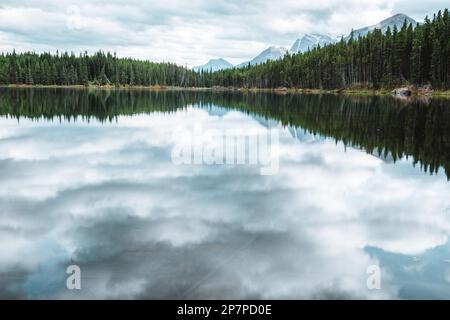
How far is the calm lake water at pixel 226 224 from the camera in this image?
33.3 feet

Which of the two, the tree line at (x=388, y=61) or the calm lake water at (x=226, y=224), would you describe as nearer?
the calm lake water at (x=226, y=224)

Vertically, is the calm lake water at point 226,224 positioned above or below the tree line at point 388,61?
below

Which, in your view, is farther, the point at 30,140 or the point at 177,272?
the point at 30,140

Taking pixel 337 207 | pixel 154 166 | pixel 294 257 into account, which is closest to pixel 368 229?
pixel 337 207

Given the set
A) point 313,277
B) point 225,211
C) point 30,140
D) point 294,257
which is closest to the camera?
point 313,277

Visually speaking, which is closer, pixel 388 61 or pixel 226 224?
pixel 226 224

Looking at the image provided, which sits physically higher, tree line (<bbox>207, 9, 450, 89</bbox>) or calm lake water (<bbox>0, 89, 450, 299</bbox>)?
tree line (<bbox>207, 9, 450, 89</bbox>)

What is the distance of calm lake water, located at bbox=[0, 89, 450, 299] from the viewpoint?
10.2m

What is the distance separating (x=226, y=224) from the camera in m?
14.3

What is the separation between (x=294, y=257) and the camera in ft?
38.2

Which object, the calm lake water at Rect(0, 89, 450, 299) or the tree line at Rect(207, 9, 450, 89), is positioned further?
the tree line at Rect(207, 9, 450, 89)

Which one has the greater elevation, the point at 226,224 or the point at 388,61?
the point at 388,61
